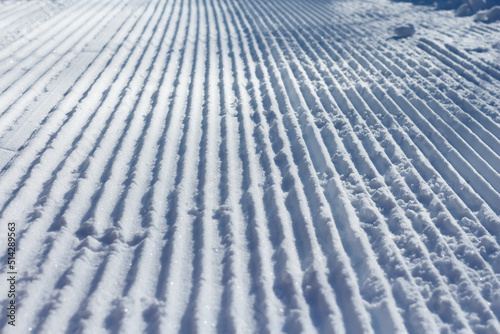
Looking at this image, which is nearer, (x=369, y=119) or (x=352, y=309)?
(x=352, y=309)

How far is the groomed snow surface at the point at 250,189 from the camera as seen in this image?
70.6 inches

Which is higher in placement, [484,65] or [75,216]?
[484,65]

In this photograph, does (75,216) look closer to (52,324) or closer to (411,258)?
(52,324)

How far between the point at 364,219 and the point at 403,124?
50.4 inches

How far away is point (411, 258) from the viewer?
2.04m

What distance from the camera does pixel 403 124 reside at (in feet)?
10.6

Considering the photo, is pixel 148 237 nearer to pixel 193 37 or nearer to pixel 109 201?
pixel 109 201

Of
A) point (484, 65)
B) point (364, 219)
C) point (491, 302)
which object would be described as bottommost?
point (491, 302)

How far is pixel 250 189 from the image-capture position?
8.30 ft

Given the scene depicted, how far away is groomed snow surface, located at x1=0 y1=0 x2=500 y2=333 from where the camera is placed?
1.79 meters

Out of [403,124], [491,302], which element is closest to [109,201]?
[491,302]

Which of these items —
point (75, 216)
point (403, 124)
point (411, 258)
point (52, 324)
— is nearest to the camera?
point (52, 324)

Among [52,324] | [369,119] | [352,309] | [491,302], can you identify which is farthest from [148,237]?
[369,119]

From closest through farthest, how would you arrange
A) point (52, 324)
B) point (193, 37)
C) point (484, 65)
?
point (52, 324) < point (484, 65) < point (193, 37)
